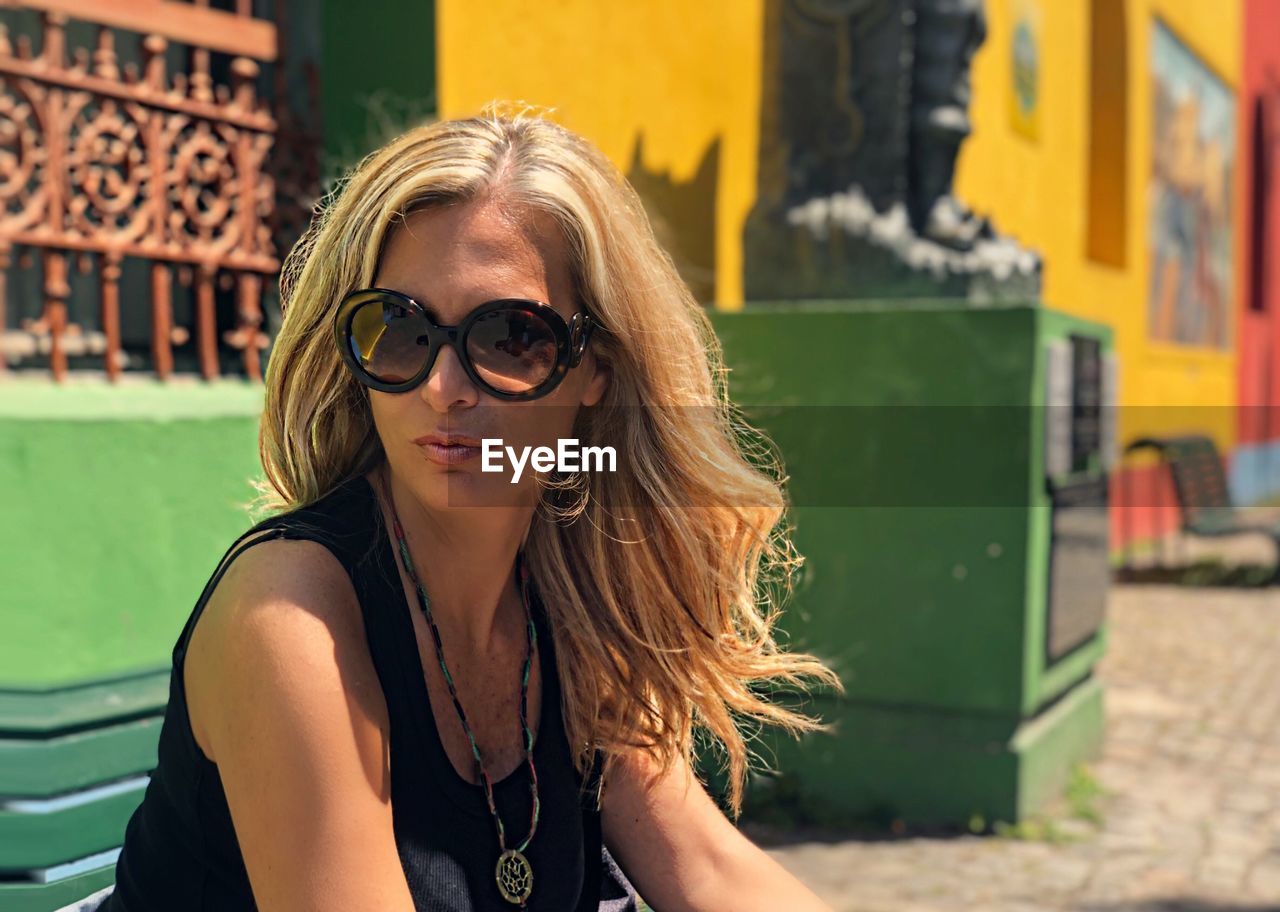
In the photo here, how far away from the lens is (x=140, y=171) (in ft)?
12.6

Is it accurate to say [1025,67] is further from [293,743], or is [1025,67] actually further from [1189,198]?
[293,743]

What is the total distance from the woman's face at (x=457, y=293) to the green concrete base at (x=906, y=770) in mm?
3111

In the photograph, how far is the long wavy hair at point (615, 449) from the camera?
68.2 inches

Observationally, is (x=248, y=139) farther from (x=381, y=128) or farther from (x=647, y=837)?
(x=647, y=837)

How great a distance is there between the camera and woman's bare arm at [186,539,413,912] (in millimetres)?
1499

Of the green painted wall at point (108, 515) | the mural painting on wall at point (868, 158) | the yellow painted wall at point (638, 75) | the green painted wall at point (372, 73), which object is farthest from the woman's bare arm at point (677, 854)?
the mural painting on wall at point (868, 158)

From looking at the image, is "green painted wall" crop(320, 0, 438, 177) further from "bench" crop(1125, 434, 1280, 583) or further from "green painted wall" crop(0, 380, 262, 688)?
"bench" crop(1125, 434, 1280, 583)

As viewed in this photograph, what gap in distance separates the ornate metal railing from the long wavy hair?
1.81m

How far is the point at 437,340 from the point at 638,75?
441 cm

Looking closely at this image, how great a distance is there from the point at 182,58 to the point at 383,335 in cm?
305

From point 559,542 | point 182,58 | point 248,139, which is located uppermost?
point 182,58

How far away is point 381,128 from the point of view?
178 inches

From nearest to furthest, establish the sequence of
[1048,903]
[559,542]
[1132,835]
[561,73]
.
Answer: [559,542]
[1048,903]
[1132,835]
[561,73]

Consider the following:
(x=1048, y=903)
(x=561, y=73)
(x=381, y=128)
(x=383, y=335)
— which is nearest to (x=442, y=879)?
(x=383, y=335)
